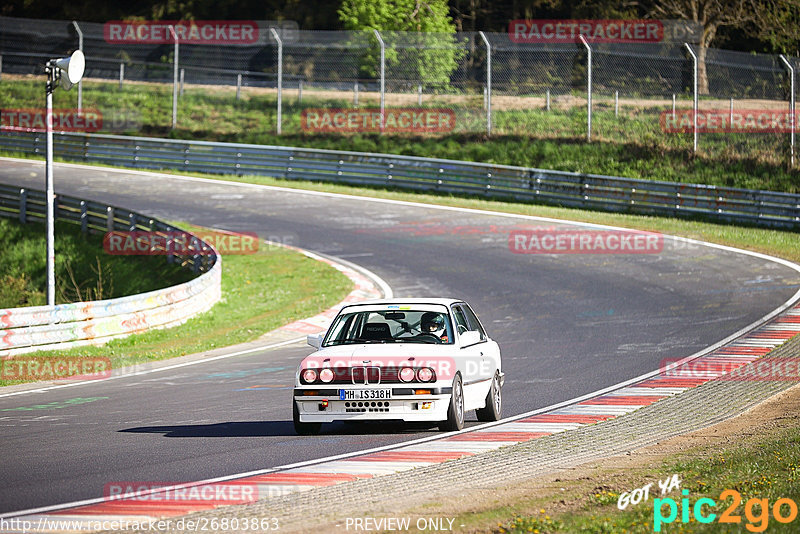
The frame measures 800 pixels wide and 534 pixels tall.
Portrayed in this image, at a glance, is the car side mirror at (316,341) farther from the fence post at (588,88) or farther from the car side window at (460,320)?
the fence post at (588,88)

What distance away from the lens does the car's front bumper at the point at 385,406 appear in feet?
33.5

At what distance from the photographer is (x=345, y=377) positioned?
1029cm

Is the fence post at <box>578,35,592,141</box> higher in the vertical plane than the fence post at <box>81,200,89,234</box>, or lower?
higher

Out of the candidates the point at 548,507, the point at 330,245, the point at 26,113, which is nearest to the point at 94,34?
the point at 26,113

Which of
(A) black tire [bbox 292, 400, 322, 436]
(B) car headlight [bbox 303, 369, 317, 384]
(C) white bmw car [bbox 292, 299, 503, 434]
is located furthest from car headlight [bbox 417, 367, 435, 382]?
(A) black tire [bbox 292, 400, 322, 436]

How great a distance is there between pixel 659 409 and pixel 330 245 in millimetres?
16813

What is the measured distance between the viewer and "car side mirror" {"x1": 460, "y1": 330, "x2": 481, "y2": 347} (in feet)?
35.9

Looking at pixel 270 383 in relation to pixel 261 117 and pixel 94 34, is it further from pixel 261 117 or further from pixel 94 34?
pixel 94 34

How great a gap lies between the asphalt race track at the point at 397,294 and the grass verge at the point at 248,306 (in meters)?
1.35

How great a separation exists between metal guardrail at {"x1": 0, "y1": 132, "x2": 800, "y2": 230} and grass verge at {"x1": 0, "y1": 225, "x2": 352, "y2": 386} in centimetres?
975

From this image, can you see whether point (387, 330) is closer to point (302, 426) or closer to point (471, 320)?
point (471, 320)

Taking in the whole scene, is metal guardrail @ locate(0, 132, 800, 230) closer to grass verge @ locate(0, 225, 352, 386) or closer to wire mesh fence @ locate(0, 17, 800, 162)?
wire mesh fence @ locate(0, 17, 800, 162)

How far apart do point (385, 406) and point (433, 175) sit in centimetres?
2619

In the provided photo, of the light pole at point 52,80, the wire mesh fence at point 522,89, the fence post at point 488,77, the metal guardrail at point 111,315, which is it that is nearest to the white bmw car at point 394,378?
the metal guardrail at point 111,315
